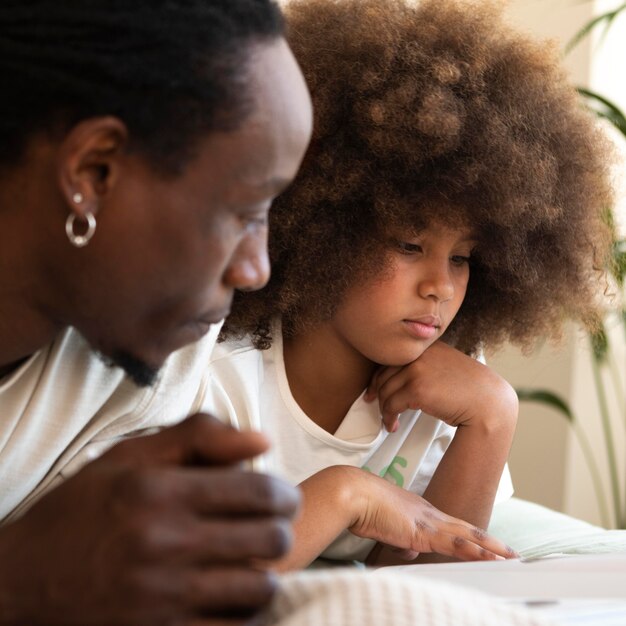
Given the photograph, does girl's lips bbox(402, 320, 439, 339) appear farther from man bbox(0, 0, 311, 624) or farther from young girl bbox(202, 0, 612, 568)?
man bbox(0, 0, 311, 624)

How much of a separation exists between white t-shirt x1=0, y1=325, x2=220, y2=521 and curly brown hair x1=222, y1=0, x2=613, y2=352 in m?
0.26

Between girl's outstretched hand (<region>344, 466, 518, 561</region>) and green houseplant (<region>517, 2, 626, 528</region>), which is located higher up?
girl's outstretched hand (<region>344, 466, 518, 561</region>)

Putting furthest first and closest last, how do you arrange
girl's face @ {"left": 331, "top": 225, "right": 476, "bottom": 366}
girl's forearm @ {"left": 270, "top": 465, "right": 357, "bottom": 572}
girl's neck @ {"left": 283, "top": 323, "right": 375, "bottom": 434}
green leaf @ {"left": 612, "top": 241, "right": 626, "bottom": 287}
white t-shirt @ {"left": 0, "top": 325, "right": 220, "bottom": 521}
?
green leaf @ {"left": 612, "top": 241, "right": 626, "bottom": 287}
girl's neck @ {"left": 283, "top": 323, "right": 375, "bottom": 434}
girl's face @ {"left": 331, "top": 225, "right": 476, "bottom": 366}
girl's forearm @ {"left": 270, "top": 465, "right": 357, "bottom": 572}
white t-shirt @ {"left": 0, "top": 325, "right": 220, "bottom": 521}

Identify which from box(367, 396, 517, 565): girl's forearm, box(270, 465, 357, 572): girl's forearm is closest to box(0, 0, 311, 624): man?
box(270, 465, 357, 572): girl's forearm

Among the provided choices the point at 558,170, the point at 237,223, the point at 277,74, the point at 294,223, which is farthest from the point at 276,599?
the point at 558,170

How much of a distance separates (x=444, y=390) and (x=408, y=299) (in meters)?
0.15

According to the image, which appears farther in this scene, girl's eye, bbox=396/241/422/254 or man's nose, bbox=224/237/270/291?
girl's eye, bbox=396/241/422/254

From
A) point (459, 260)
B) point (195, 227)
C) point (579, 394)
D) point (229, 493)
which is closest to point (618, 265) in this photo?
point (459, 260)

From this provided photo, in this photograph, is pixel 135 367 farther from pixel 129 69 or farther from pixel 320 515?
pixel 320 515

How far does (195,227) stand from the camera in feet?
2.33

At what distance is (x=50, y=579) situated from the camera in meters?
0.54

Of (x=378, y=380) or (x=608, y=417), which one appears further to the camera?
(x=608, y=417)

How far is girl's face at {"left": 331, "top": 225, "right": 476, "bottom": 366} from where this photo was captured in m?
1.21

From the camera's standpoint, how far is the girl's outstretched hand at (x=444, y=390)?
4.20 ft
